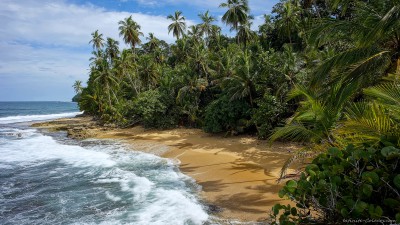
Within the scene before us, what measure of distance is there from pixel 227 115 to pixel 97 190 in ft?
38.3

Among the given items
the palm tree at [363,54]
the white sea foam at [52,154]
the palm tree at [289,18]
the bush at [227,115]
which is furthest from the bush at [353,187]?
the palm tree at [289,18]

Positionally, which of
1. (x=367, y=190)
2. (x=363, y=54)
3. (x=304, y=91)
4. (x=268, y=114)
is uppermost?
(x=363, y=54)

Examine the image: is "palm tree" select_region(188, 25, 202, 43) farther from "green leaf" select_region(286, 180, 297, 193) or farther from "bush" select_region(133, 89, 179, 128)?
"green leaf" select_region(286, 180, 297, 193)

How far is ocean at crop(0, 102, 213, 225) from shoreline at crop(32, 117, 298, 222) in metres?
0.69

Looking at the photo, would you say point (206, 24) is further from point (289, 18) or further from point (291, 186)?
point (291, 186)

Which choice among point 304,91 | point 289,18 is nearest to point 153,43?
point 289,18

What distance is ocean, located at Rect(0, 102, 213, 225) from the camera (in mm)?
8788

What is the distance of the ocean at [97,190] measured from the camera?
8788 mm

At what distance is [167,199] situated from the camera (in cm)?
1007

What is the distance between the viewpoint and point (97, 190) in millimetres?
11383

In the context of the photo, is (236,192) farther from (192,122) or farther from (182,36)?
(182,36)

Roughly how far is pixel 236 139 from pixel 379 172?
16.9 metres

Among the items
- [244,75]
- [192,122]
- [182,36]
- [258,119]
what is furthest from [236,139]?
[182,36]

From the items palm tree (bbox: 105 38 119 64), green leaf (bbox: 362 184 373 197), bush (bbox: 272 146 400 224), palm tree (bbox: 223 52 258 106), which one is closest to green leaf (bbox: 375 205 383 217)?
bush (bbox: 272 146 400 224)
